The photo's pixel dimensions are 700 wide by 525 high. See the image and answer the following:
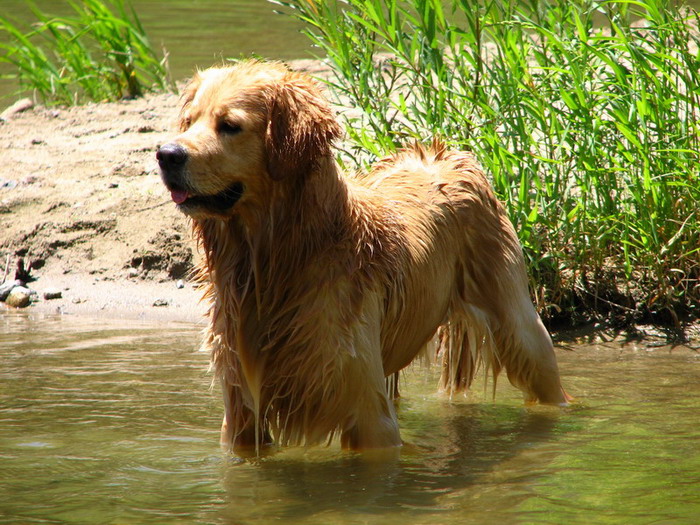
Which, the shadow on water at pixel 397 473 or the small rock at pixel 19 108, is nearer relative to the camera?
the shadow on water at pixel 397 473

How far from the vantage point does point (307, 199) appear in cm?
408

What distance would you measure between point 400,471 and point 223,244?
119 cm

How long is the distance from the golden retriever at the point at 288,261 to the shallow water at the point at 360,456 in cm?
26

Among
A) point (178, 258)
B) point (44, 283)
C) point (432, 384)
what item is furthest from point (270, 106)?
point (44, 283)

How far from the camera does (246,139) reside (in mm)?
4012

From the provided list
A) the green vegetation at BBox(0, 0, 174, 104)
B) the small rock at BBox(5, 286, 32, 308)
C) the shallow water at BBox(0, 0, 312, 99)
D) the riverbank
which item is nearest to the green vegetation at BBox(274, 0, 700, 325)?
the riverbank

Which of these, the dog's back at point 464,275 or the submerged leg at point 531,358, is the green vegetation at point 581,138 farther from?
the submerged leg at point 531,358

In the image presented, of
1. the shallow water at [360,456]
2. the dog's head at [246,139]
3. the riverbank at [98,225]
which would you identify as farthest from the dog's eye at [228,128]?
the riverbank at [98,225]

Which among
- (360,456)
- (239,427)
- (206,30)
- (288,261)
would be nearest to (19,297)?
(239,427)

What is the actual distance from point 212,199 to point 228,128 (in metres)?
0.29

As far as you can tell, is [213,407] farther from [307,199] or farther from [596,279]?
[596,279]

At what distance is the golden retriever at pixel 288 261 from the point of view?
3.99 m

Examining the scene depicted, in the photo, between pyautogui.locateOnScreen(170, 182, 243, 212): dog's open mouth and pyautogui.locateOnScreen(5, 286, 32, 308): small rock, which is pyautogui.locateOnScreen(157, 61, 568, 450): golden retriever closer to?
pyautogui.locateOnScreen(170, 182, 243, 212): dog's open mouth

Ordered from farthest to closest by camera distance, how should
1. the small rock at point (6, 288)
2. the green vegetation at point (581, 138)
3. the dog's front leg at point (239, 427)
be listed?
the small rock at point (6, 288), the green vegetation at point (581, 138), the dog's front leg at point (239, 427)
